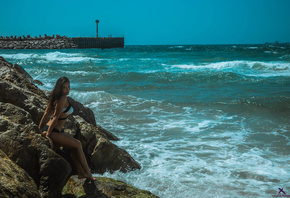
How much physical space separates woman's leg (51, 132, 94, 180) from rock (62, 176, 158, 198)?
3.9 inches

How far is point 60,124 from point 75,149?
32 centimetres

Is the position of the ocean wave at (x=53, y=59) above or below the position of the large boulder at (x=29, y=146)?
above

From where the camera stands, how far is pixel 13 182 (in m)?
2.53

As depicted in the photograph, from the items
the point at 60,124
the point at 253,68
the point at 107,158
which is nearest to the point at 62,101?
the point at 60,124

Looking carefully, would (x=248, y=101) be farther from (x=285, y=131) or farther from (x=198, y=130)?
(x=198, y=130)

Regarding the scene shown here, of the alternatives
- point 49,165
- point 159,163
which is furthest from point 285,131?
point 49,165

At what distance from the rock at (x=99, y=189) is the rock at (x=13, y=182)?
0.71 m

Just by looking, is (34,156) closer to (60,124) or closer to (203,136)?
(60,124)

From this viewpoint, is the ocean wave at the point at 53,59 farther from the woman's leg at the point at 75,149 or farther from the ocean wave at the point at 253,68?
the woman's leg at the point at 75,149

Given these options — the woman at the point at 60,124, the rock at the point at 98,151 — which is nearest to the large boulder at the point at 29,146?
the woman at the point at 60,124

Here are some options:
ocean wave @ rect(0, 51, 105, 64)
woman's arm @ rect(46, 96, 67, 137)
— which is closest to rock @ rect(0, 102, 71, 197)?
woman's arm @ rect(46, 96, 67, 137)

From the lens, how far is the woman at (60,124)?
3350mm

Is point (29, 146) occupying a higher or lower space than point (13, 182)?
higher

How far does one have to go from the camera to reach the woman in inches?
132
